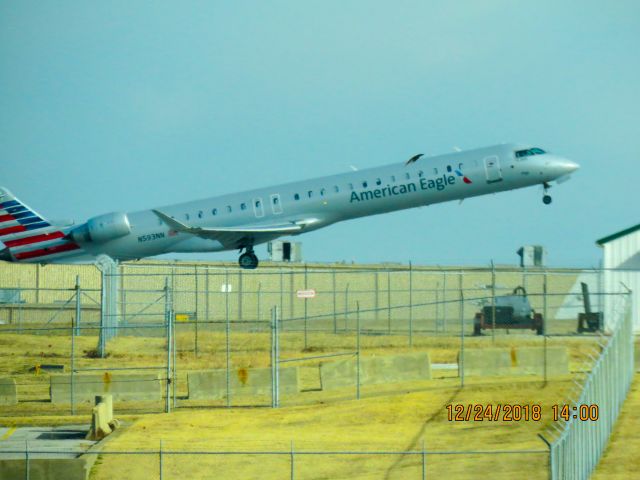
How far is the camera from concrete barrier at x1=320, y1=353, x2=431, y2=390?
2858 cm

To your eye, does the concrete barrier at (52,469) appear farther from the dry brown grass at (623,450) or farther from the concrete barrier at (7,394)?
the concrete barrier at (7,394)

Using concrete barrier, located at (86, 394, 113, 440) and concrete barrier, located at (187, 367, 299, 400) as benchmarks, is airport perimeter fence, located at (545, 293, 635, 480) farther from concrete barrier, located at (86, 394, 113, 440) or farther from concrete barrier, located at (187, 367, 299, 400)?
concrete barrier, located at (86, 394, 113, 440)

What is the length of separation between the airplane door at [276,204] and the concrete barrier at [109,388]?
16143 millimetres

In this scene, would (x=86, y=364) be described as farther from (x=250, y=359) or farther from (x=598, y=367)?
(x=598, y=367)

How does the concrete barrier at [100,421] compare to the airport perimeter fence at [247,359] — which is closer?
the concrete barrier at [100,421]

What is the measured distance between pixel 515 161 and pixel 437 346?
7.37m

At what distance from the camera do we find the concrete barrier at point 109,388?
90.9 feet

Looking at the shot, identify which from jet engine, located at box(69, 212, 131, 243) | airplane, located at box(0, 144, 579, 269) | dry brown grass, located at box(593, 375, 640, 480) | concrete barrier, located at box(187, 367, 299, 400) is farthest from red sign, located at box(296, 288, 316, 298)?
dry brown grass, located at box(593, 375, 640, 480)

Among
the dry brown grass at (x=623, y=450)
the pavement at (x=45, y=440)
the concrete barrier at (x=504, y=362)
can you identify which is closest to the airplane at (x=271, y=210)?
the concrete barrier at (x=504, y=362)

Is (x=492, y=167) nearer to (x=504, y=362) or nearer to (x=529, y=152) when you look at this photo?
(x=529, y=152)

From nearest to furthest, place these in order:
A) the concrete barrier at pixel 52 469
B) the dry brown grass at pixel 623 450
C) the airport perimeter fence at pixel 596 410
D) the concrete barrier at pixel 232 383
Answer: the airport perimeter fence at pixel 596 410, the concrete barrier at pixel 52 469, the dry brown grass at pixel 623 450, the concrete barrier at pixel 232 383

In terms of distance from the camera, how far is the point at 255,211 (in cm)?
4362

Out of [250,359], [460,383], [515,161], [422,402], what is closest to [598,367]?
[422,402]

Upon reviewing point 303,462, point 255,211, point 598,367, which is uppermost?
point 255,211
